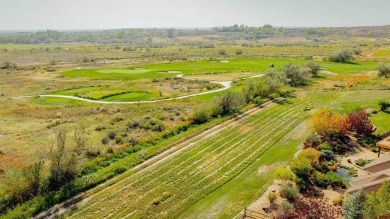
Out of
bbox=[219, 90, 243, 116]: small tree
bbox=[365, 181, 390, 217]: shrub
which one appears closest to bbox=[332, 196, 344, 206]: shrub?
bbox=[365, 181, 390, 217]: shrub

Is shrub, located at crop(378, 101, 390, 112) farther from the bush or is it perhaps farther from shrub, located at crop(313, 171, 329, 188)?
the bush

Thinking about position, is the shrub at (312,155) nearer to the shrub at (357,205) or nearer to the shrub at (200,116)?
the shrub at (357,205)

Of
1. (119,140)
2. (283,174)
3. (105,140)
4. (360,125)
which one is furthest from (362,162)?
(105,140)

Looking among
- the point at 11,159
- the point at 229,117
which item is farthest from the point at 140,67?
the point at 11,159

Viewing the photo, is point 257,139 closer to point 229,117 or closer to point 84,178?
point 229,117

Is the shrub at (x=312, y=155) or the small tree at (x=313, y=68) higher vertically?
the small tree at (x=313, y=68)

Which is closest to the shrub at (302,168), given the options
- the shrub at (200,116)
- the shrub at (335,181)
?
the shrub at (335,181)

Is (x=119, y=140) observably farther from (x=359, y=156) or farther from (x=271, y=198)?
(x=359, y=156)
